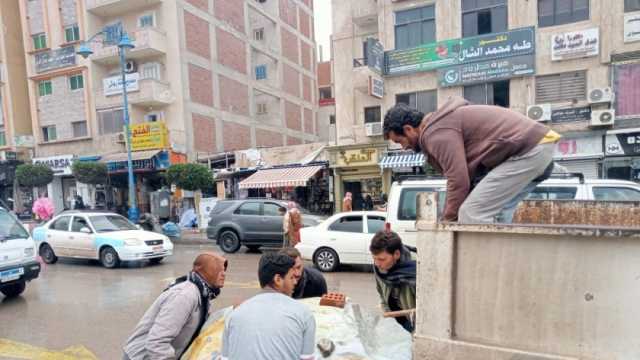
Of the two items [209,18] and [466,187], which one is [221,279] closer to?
[466,187]

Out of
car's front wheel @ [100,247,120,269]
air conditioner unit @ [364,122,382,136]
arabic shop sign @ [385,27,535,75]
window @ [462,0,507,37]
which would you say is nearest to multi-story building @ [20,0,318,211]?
air conditioner unit @ [364,122,382,136]

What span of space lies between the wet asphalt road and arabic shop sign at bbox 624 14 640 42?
13359mm

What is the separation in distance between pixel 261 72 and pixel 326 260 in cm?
2478

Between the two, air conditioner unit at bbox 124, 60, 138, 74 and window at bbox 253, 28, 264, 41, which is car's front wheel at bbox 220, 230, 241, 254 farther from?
window at bbox 253, 28, 264, 41

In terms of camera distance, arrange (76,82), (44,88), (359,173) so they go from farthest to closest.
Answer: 1. (44,88)
2. (76,82)
3. (359,173)

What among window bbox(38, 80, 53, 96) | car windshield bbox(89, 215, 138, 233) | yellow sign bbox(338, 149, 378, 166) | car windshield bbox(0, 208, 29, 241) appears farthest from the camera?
window bbox(38, 80, 53, 96)

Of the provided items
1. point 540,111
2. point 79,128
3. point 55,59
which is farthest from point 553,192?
point 55,59

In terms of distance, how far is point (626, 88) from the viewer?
13.7m

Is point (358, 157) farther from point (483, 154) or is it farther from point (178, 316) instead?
point (483, 154)

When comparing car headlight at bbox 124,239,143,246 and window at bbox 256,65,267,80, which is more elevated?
window at bbox 256,65,267,80

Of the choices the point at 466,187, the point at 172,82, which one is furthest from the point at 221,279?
the point at 172,82

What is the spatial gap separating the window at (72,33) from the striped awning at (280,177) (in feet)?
50.0

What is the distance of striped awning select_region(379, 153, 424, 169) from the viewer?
1620 centimetres

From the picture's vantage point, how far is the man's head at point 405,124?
2244 mm
